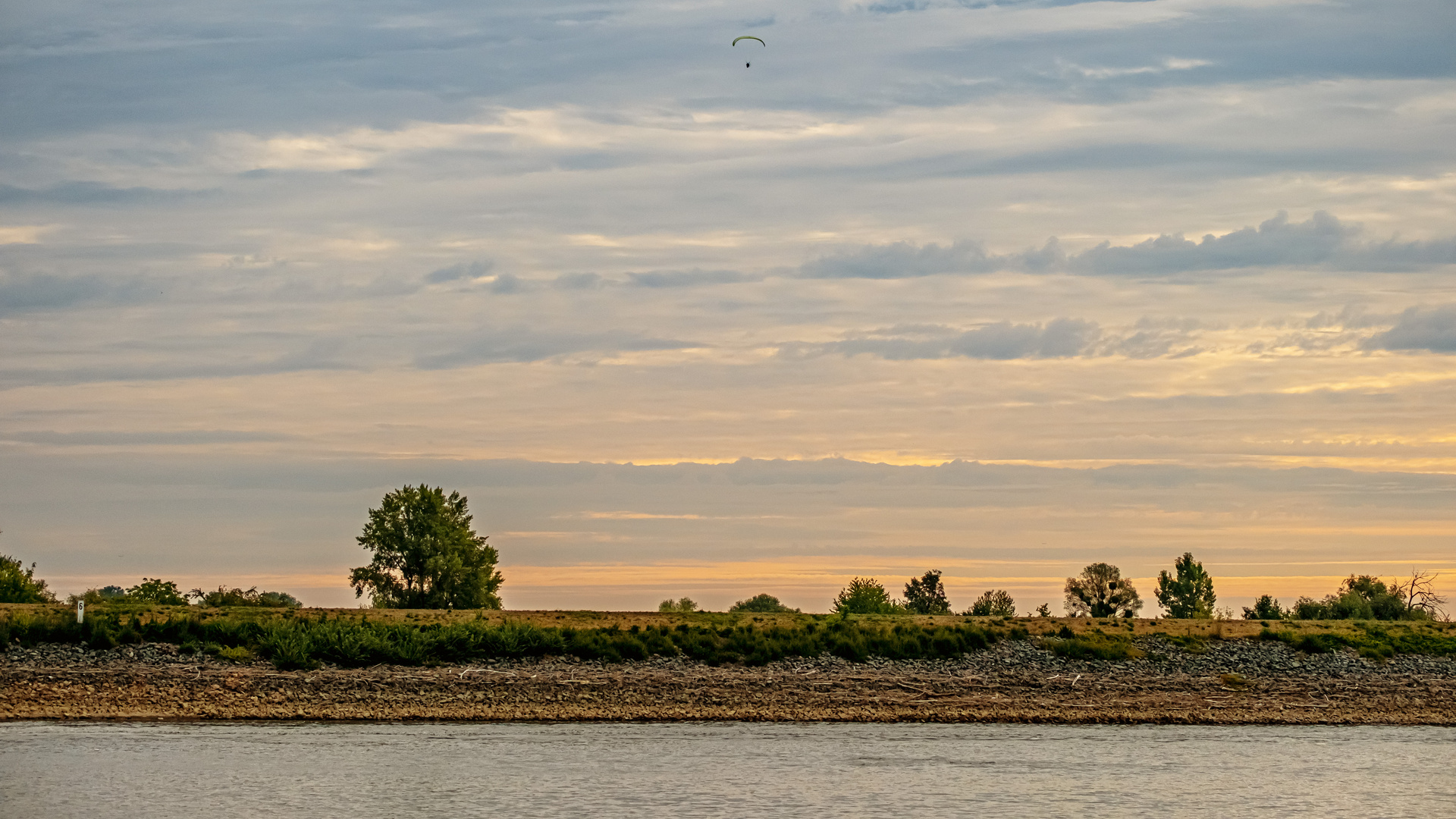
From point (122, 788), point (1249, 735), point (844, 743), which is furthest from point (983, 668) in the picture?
point (122, 788)

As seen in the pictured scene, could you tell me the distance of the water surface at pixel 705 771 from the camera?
34.3 metres

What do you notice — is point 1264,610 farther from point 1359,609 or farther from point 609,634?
point 609,634

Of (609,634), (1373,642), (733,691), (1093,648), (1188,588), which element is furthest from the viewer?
(1188,588)

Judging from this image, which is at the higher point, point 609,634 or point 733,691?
point 609,634

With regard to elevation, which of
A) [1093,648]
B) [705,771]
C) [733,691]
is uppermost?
[1093,648]

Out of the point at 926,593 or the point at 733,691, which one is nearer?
the point at 733,691

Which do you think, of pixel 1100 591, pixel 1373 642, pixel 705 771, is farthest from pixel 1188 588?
pixel 705 771

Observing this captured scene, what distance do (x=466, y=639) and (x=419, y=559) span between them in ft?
103

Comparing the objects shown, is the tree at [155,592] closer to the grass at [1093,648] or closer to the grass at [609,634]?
the grass at [609,634]

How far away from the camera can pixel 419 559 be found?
289 feet

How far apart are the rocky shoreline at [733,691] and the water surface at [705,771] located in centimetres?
226

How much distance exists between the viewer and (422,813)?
33500 mm

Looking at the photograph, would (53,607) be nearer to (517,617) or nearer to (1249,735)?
(517,617)

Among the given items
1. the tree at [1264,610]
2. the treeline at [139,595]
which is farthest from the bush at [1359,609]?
the treeline at [139,595]
